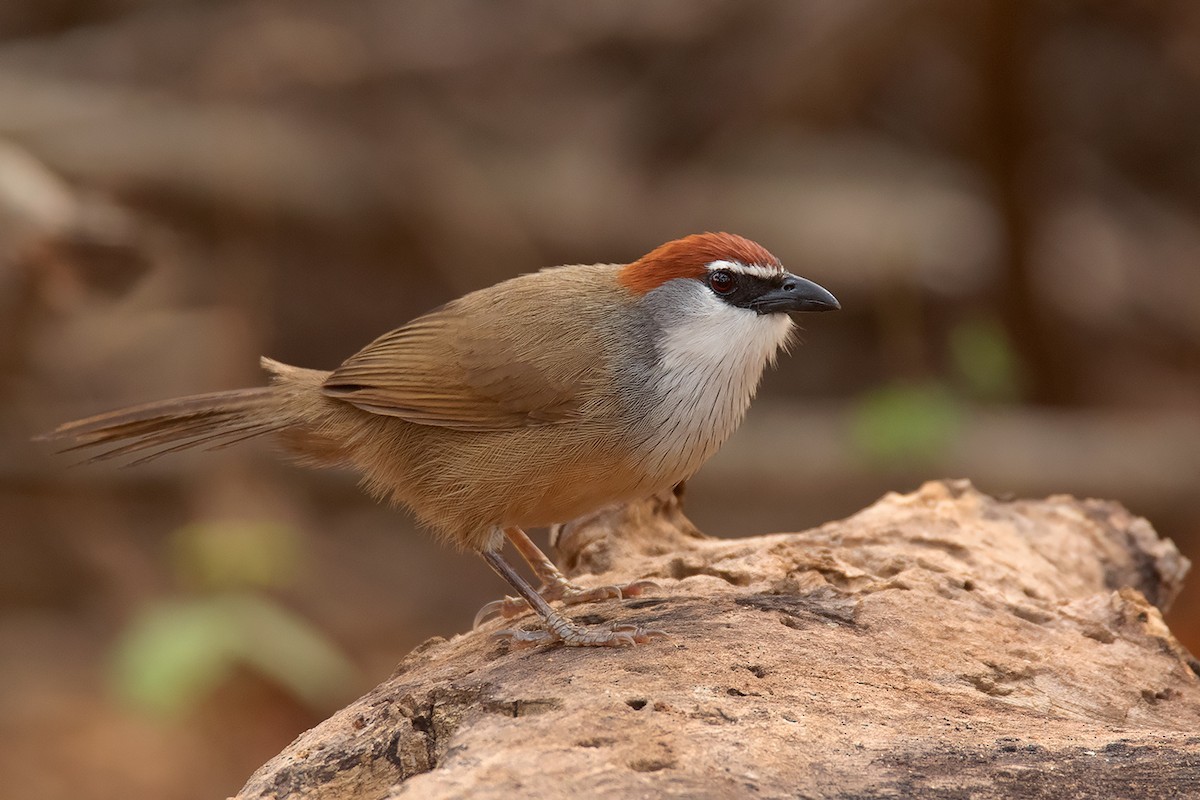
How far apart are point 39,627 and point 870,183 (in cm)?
730

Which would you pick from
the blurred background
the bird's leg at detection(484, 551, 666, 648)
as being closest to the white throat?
the bird's leg at detection(484, 551, 666, 648)

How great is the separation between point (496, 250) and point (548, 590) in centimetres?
549

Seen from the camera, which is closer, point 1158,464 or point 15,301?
point 15,301

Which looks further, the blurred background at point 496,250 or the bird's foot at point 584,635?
the blurred background at point 496,250

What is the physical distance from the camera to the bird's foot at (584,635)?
12.6ft

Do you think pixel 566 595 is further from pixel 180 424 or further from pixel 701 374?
pixel 180 424

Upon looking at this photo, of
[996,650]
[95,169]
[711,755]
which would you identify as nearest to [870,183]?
[95,169]

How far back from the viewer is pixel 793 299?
445 centimetres

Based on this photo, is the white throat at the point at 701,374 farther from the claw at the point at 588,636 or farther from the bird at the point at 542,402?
the claw at the point at 588,636

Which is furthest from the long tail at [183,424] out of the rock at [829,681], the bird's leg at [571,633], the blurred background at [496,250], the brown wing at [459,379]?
the blurred background at [496,250]

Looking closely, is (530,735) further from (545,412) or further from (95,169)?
(95,169)

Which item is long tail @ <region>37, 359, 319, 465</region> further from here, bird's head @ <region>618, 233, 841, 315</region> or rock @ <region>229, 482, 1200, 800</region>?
bird's head @ <region>618, 233, 841, 315</region>

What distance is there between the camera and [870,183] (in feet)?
37.1

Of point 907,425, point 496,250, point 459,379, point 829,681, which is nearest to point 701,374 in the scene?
point 459,379
